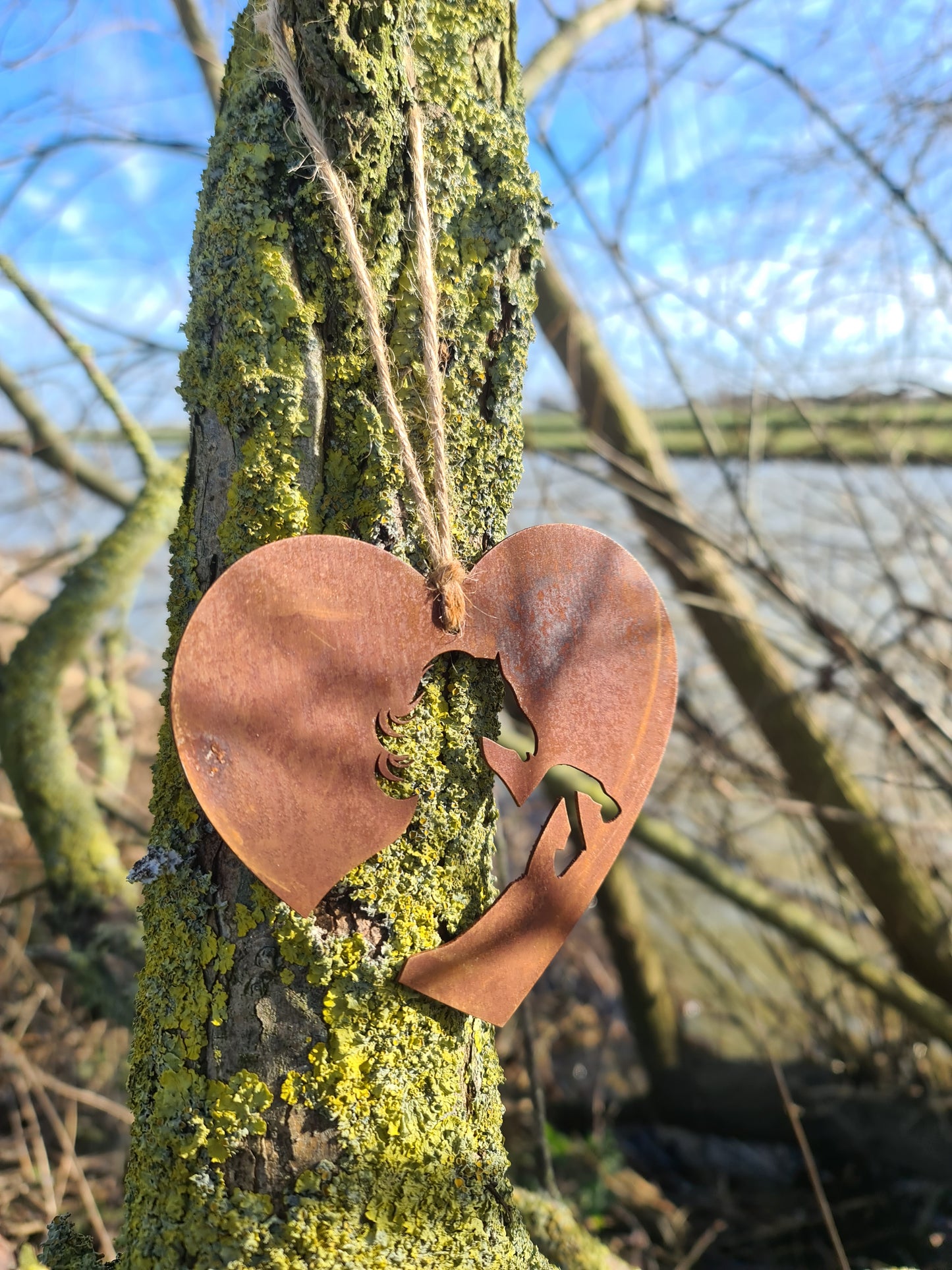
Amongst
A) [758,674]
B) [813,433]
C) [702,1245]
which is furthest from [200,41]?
[702,1245]

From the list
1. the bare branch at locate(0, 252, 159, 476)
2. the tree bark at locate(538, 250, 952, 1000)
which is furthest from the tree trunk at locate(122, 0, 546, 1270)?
the tree bark at locate(538, 250, 952, 1000)

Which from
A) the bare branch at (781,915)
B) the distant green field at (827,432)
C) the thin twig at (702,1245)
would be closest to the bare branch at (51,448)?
the distant green field at (827,432)

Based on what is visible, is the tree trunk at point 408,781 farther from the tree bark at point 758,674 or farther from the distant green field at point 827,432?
the distant green field at point 827,432

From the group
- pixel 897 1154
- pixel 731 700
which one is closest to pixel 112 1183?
pixel 897 1154

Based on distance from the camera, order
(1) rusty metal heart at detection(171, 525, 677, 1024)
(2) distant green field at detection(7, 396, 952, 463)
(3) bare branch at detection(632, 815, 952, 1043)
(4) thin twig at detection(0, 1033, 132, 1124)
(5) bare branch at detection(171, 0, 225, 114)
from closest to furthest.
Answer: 1. (1) rusty metal heart at detection(171, 525, 677, 1024)
2. (4) thin twig at detection(0, 1033, 132, 1124)
3. (5) bare branch at detection(171, 0, 225, 114)
4. (3) bare branch at detection(632, 815, 952, 1043)
5. (2) distant green field at detection(7, 396, 952, 463)

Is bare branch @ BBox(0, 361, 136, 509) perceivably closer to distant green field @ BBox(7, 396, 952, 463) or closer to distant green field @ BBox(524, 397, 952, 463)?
distant green field @ BBox(7, 396, 952, 463)

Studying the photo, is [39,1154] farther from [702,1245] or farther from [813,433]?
[813,433]
